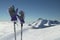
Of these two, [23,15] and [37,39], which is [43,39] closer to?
[37,39]

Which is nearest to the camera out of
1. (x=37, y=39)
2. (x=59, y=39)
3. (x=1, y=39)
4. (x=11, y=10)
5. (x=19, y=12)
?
(x=11, y=10)

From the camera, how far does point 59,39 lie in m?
13.2

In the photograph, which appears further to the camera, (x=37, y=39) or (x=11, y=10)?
(x=37, y=39)

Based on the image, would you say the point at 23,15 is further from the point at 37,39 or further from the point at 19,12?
the point at 37,39

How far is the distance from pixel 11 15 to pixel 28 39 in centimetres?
868

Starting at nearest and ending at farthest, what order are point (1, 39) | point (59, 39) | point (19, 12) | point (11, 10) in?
point (11, 10) < point (19, 12) < point (59, 39) < point (1, 39)

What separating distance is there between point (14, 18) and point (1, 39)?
31.8 feet

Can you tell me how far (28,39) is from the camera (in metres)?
14.2

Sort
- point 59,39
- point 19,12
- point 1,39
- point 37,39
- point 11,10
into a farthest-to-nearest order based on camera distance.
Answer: point 1,39
point 37,39
point 59,39
point 19,12
point 11,10

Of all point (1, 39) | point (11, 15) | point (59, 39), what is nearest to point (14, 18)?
point (11, 15)

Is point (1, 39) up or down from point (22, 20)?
down

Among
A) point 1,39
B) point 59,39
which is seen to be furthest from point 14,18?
point 1,39

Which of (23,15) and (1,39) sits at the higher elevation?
(23,15)

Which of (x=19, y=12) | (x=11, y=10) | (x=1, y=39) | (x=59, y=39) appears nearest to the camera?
(x=11, y=10)
